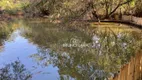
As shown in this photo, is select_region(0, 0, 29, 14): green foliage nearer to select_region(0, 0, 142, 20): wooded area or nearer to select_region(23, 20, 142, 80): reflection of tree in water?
select_region(0, 0, 142, 20): wooded area

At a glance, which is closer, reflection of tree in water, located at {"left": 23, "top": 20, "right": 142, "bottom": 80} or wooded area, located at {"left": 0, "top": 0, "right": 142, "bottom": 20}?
wooded area, located at {"left": 0, "top": 0, "right": 142, "bottom": 20}

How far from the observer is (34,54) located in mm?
13969

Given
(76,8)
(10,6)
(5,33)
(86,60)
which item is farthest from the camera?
(10,6)

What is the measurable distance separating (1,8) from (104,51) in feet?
138

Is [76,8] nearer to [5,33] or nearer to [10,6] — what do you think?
[5,33]

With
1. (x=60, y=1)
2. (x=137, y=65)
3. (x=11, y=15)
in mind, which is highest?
(x=11, y=15)

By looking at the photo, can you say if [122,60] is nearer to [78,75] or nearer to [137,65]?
[78,75]

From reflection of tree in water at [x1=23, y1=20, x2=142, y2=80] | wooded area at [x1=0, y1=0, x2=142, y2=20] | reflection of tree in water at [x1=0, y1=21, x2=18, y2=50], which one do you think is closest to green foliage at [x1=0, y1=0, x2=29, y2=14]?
wooded area at [x1=0, y1=0, x2=142, y2=20]

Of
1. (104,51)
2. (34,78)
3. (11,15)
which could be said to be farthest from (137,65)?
(11,15)

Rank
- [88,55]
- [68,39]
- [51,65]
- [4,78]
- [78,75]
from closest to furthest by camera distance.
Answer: [4,78] → [78,75] → [51,65] → [88,55] → [68,39]

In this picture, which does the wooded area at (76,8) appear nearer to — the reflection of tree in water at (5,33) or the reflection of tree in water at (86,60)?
the reflection of tree in water at (86,60)

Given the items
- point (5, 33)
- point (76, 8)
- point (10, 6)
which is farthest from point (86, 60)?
point (10, 6)

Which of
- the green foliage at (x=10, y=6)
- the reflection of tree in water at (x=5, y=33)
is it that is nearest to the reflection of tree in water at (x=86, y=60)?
the reflection of tree in water at (x=5, y=33)

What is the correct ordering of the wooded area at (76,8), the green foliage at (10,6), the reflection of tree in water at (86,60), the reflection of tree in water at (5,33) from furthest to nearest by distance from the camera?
the green foliage at (10,6)
the reflection of tree in water at (5,33)
the reflection of tree in water at (86,60)
the wooded area at (76,8)
